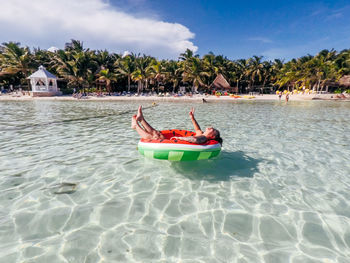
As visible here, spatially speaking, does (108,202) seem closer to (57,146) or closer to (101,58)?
(57,146)

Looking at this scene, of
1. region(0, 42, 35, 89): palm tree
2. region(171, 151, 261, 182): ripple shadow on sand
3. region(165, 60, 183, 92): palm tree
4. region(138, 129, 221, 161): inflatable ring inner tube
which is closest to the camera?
region(138, 129, 221, 161): inflatable ring inner tube

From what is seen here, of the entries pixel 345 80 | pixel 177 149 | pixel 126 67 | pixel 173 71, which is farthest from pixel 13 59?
pixel 345 80

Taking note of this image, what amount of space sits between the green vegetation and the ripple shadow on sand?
103 ft

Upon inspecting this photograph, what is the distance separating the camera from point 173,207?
314 cm

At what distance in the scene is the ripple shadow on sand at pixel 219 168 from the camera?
4105 mm

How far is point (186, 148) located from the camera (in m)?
3.81

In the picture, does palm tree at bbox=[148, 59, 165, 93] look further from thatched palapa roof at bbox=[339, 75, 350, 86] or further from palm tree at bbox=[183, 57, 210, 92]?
thatched palapa roof at bbox=[339, 75, 350, 86]

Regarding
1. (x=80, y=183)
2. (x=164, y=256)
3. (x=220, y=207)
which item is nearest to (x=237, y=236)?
(x=220, y=207)

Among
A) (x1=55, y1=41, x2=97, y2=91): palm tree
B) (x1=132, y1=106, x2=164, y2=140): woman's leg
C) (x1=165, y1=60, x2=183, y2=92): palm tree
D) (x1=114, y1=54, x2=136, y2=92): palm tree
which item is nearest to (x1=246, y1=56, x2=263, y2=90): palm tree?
(x1=165, y1=60, x2=183, y2=92): palm tree

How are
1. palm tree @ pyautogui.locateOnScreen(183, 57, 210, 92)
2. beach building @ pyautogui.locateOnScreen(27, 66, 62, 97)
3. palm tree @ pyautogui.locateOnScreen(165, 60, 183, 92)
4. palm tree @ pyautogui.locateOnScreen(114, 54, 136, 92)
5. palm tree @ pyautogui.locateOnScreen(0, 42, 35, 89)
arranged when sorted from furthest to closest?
palm tree @ pyautogui.locateOnScreen(165, 60, 183, 92), palm tree @ pyautogui.locateOnScreen(114, 54, 136, 92), palm tree @ pyautogui.locateOnScreen(183, 57, 210, 92), palm tree @ pyautogui.locateOnScreen(0, 42, 35, 89), beach building @ pyautogui.locateOnScreen(27, 66, 62, 97)

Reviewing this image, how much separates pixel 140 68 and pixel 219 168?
3407 cm

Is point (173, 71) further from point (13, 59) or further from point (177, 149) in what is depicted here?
point (177, 149)

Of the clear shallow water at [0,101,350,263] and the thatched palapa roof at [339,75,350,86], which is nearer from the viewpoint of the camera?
the clear shallow water at [0,101,350,263]

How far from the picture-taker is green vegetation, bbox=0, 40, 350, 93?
109 feet
